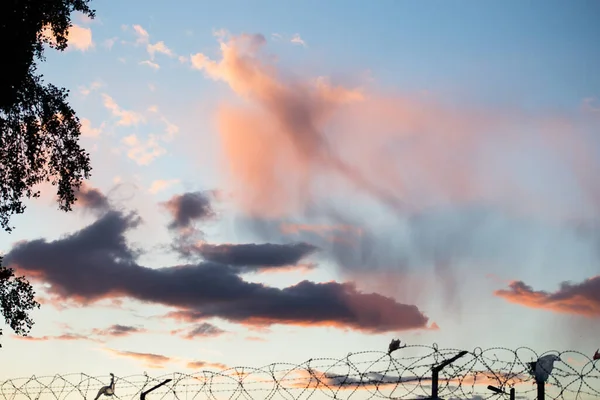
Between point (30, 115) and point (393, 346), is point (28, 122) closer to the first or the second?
point (30, 115)

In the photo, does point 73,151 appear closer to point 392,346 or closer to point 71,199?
point 71,199

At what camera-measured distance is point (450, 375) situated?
1684cm

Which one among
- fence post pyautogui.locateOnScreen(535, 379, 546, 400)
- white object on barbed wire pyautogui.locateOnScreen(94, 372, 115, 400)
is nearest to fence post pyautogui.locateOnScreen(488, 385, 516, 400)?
fence post pyautogui.locateOnScreen(535, 379, 546, 400)

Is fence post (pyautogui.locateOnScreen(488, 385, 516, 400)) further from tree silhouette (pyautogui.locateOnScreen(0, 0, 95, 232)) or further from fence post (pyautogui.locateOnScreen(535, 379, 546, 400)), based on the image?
tree silhouette (pyautogui.locateOnScreen(0, 0, 95, 232))

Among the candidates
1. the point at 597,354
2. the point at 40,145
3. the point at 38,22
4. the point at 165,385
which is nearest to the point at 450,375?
the point at 597,354

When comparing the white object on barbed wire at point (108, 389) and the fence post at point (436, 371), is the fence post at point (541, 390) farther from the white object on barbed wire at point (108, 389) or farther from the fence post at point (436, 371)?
the white object on barbed wire at point (108, 389)

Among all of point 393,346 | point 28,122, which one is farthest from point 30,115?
point 393,346

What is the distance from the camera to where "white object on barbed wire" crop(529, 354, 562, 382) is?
1644cm

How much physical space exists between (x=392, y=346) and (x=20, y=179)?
1221 cm

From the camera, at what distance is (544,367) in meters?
16.5

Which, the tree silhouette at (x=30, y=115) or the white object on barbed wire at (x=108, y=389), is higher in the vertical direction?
the tree silhouette at (x=30, y=115)

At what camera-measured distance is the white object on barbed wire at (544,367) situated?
53.9 ft

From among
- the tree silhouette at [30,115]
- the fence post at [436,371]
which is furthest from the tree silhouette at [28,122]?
the fence post at [436,371]

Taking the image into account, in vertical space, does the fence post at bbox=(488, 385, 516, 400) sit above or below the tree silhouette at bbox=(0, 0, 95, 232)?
below
